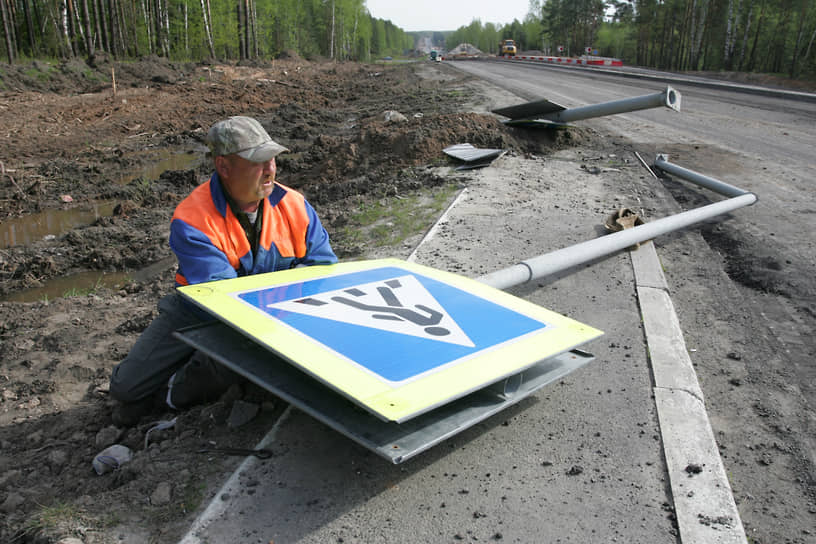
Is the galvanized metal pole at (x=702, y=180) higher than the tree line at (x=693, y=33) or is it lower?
lower

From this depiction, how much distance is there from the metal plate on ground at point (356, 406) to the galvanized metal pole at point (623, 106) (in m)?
6.55

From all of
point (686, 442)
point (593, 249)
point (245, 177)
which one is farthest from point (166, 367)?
point (593, 249)

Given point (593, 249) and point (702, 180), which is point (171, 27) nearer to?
point (702, 180)

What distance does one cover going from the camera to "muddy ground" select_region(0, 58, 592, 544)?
248cm

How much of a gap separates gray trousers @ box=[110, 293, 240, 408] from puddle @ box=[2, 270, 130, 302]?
3219mm

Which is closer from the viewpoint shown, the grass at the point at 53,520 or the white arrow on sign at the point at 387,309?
the grass at the point at 53,520

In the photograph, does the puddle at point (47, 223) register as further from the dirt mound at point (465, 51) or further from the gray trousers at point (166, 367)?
the dirt mound at point (465, 51)

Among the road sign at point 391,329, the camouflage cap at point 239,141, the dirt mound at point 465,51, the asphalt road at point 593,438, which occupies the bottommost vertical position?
the asphalt road at point 593,438

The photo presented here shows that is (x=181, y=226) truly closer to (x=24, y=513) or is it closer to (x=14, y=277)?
(x=24, y=513)

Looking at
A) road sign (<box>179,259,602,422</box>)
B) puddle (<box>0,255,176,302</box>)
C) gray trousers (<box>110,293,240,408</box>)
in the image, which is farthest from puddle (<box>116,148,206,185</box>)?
road sign (<box>179,259,602,422</box>)

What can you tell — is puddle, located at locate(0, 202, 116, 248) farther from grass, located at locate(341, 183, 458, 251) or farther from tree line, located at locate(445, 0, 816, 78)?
tree line, located at locate(445, 0, 816, 78)

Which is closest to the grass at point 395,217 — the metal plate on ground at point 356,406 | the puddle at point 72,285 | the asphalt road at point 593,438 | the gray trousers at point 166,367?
the asphalt road at point 593,438

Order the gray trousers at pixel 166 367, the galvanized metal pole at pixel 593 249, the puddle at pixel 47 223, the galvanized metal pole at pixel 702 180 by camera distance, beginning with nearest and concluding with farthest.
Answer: the gray trousers at pixel 166 367, the galvanized metal pole at pixel 593 249, the galvanized metal pole at pixel 702 180, the puddle at pixel 47 223

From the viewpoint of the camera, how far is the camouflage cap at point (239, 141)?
3.00m
